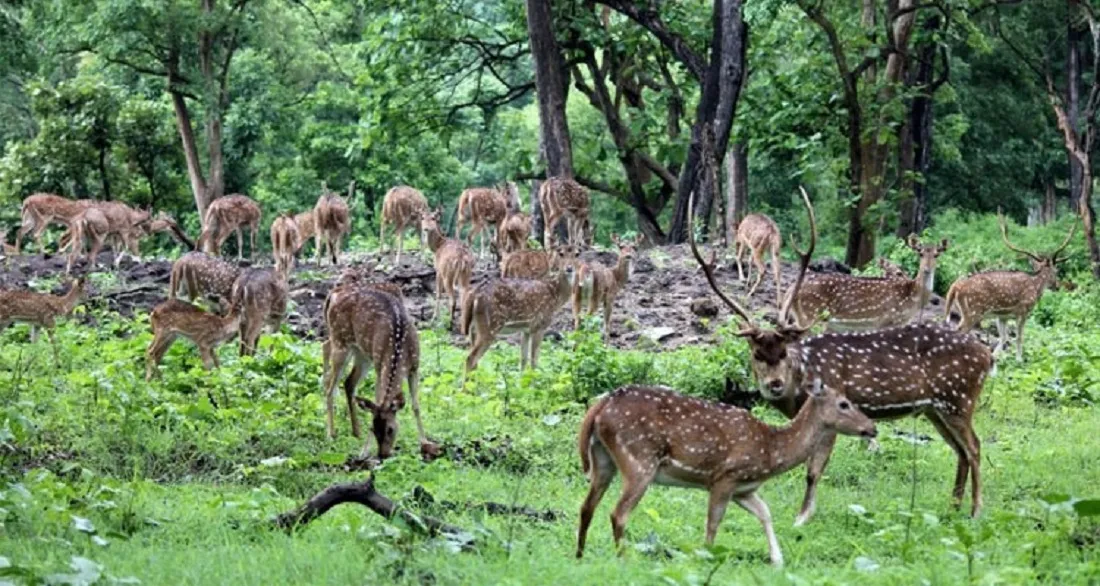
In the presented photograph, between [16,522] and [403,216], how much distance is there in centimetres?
1558

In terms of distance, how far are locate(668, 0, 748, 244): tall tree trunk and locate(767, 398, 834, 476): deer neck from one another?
1485 cm

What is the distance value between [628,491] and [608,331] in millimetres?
9663

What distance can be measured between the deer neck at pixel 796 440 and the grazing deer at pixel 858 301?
6.59 m

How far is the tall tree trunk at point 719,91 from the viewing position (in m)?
23.9

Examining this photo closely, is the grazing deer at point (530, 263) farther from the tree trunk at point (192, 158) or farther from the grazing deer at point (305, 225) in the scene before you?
the tree trunk at point (192, 158)

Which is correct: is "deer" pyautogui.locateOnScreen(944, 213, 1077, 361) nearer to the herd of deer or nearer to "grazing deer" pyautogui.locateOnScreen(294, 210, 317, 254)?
the herd of deer

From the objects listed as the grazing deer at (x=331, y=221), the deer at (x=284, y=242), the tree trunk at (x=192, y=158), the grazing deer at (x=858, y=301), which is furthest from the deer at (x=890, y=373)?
the tree trunk at (x=192, y=158)

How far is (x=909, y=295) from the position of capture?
16.2m

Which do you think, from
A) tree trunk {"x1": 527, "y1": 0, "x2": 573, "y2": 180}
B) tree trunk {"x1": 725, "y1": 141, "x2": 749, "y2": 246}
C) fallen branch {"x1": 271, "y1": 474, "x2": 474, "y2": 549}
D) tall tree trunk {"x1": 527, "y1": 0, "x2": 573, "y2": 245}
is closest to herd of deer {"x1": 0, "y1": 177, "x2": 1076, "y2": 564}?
fallen branch {"x1": 271, "y1": 474, "x2": 474, "y2": 549}

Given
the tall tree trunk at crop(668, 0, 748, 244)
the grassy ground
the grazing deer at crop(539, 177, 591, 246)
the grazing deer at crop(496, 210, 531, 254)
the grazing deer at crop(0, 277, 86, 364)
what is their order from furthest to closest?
the tall tree trunk at crop(668, 0, 748, 244) → the grazing deer at crop(539, 177, 591, 246) → the grazing deer at crop(496, 210, 531, 254) → the grazing deer at crop(0, 277, 86, 364) → the grassy ground

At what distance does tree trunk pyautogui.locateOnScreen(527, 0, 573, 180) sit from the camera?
2438 centimetres

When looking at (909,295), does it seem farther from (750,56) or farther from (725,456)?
(750,56)

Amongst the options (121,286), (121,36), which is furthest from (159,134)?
(121,286)

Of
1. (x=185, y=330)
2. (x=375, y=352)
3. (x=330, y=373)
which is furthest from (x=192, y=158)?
(x=375, y=352)
